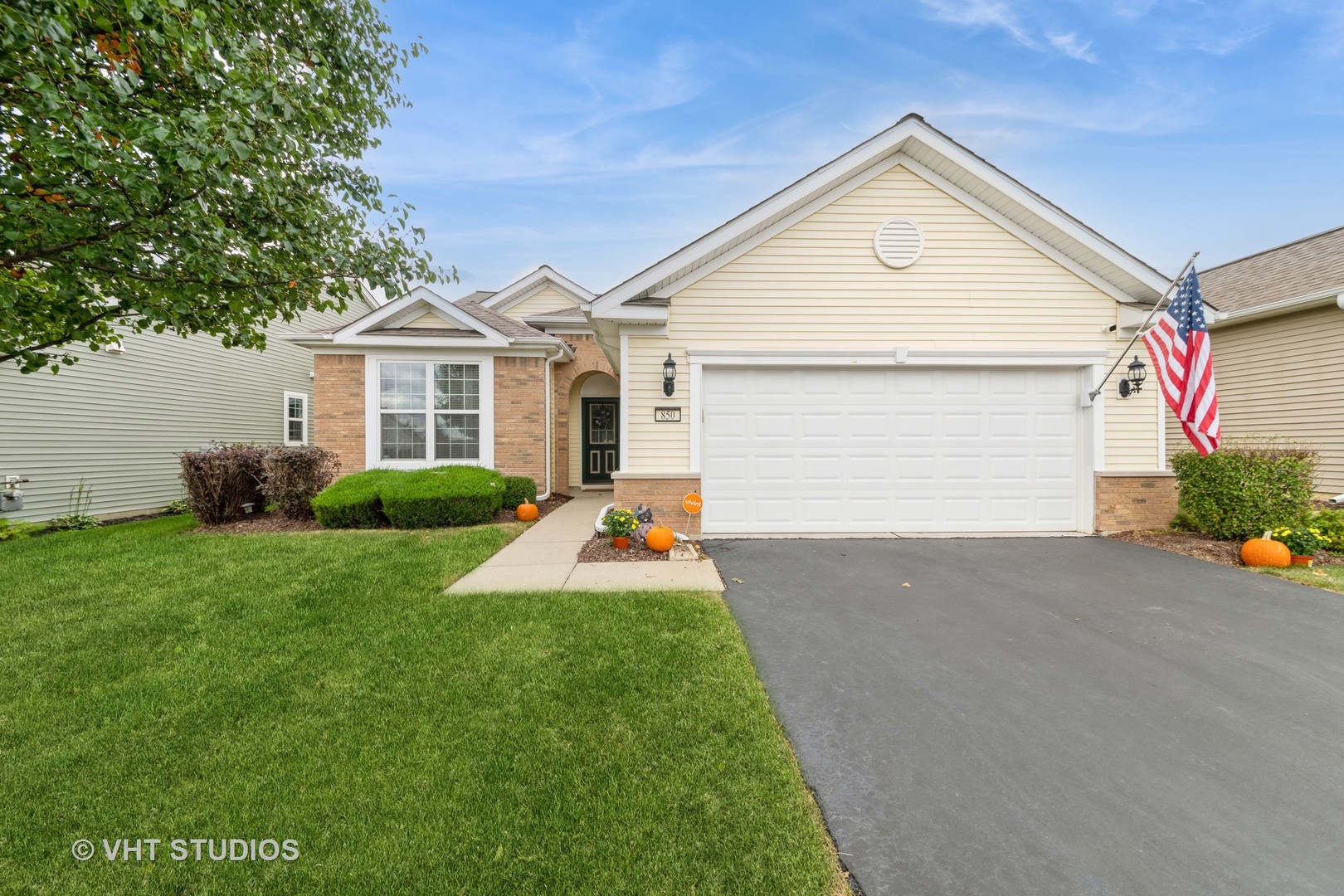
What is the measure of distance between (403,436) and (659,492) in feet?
19.8

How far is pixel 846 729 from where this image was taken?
275cm

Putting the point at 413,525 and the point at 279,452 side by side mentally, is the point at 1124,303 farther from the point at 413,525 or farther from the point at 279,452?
the point at 279,452

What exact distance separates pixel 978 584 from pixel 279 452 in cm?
1085

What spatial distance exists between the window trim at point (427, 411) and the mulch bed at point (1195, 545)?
1050 cm

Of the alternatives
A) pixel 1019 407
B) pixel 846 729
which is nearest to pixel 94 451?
pixel 846 729

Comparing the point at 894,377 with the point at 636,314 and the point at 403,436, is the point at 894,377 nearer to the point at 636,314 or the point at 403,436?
the point at 636,314

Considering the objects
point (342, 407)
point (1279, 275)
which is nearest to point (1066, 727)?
point (342, 407)

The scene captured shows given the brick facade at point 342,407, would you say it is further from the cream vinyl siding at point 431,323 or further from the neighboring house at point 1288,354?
the neighboring house at point 1288,354

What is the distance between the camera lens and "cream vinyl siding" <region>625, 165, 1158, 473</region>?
7.25 m

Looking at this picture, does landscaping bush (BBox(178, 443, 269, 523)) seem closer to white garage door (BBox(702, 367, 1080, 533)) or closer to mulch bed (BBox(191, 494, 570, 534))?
mulch bed (BBox(191, 494, 570, 534))

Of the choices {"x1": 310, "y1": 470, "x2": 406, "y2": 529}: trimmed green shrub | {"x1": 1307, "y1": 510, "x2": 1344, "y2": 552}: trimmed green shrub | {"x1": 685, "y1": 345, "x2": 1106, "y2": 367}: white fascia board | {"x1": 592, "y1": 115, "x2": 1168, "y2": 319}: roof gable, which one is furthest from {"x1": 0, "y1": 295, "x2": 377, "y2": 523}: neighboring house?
{"x1": 1307, "y1": 510, "x2": 1344, "y2": 552}: trimmed green shrub

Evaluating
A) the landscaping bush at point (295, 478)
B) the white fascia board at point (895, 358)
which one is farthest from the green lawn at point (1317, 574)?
the landscaping bush at point (295, 478)

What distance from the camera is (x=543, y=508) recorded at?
10.4 meters

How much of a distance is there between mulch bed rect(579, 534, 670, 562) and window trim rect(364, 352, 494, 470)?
4660 millimetres
